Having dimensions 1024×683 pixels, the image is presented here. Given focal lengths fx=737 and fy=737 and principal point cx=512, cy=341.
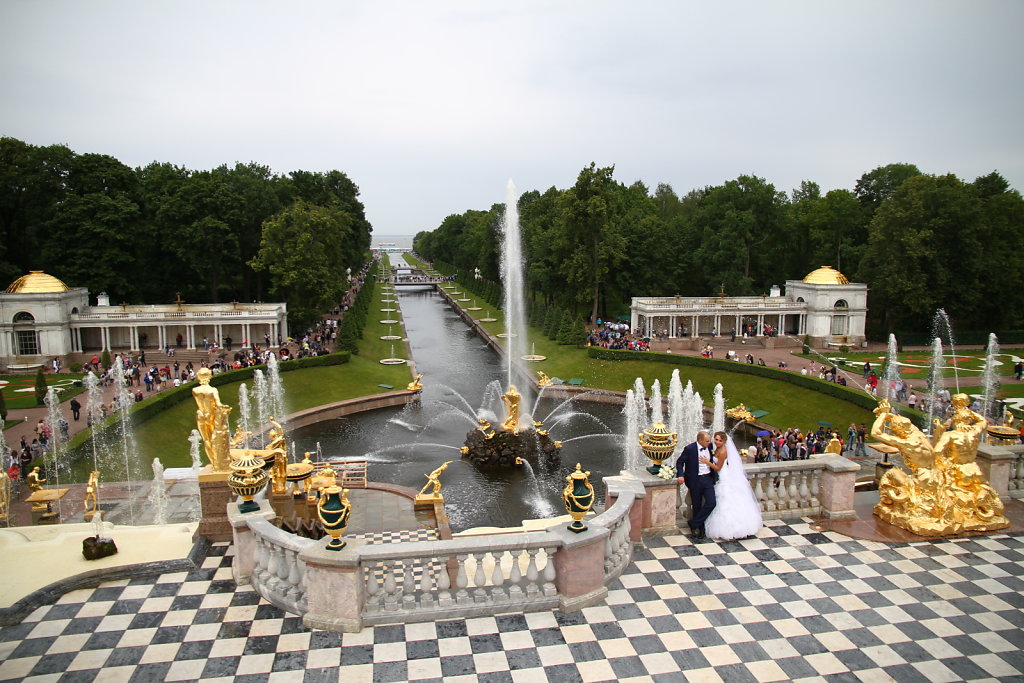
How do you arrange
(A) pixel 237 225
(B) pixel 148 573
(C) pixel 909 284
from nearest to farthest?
(B) pixel 148 573 → (C) pixel 909 284 → (A) pixel 237 225

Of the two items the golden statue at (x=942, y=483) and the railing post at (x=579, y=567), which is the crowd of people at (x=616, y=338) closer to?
the golden statue at (x=942, y=483)

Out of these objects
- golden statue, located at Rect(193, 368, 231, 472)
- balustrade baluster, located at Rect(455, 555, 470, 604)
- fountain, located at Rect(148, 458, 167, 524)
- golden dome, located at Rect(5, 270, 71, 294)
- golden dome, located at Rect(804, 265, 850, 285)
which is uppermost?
golden dome, located at Rect(5, 270, 71, 294)

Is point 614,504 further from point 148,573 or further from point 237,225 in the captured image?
point 237,225

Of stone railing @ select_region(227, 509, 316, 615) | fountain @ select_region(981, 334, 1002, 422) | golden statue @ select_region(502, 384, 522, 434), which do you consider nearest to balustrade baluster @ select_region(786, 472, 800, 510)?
stone railing @ select_region(227, 509, 316, 615)

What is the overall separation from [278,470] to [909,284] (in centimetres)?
5890

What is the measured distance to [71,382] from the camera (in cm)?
4672

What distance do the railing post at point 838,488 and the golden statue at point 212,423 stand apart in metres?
11.7

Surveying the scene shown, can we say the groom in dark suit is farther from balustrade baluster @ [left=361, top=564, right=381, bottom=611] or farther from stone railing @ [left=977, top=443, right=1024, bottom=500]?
stone railing @ [left=977, top=443, right=1024, bottom=500]

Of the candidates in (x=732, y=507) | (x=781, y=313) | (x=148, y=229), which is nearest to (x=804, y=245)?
(x=781, y=313)

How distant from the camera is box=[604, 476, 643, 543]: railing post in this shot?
13.0 meters

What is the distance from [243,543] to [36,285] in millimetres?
53460

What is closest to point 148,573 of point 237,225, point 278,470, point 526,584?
point 278,470

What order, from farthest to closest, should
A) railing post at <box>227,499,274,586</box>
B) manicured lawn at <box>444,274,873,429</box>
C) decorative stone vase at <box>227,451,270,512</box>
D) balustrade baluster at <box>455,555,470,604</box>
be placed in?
manicured lawn at <box>444,274,873,429</box>
decorative stone vase at <box>227,451,270,512</box>
railing post at <box>227,499,274,586</box>
balustrade baluster at <box>455,555,470,604</box>

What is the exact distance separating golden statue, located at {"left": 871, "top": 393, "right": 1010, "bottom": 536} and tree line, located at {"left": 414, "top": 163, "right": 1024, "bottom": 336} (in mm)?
51344
